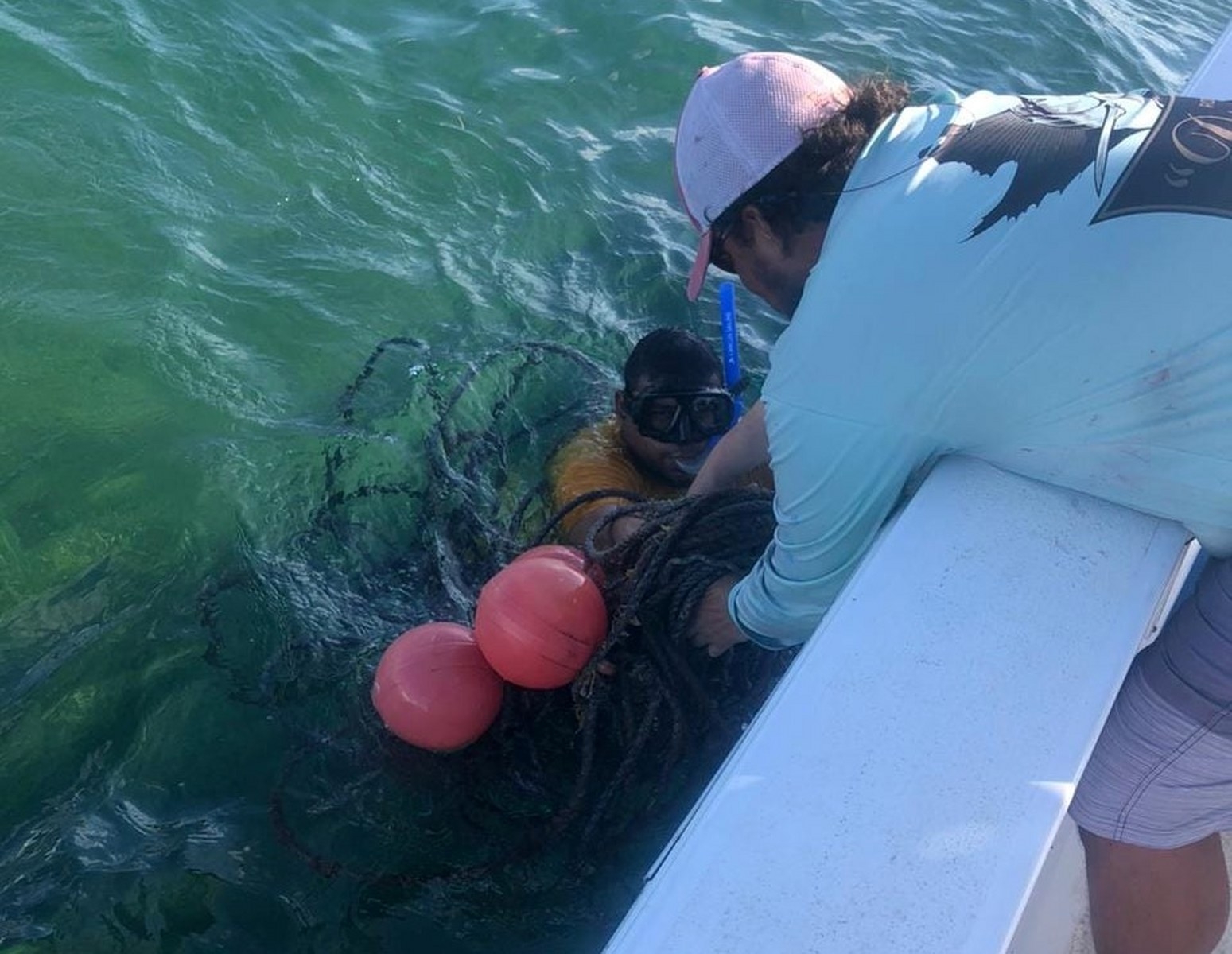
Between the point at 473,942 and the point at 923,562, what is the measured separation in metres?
1.82

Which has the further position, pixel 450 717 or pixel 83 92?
pixel 83 92

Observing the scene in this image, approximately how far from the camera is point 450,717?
3.04 m

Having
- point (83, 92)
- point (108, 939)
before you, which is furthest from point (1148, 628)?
point (83, 92)

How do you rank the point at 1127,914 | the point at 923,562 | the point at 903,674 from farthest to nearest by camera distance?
1. the point at 1127,914
2. the point at 923,562
3. the point at 903,674

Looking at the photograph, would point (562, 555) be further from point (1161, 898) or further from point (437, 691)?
point (1161, 898)

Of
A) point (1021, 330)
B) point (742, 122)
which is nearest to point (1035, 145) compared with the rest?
point (1021, 330)

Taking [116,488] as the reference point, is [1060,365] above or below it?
above

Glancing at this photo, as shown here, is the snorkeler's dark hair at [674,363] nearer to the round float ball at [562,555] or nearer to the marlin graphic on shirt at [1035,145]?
the round float ball at [562,555]

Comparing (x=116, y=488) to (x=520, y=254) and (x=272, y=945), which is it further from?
(x=520, y=254)

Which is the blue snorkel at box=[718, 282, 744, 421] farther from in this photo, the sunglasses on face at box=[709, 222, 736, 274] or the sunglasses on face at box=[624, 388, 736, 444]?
the sunglasses on face at box=[709, 222, 736, 274]

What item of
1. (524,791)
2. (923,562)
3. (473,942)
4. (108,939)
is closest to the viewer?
(923,562)

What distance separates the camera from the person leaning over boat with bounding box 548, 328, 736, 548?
4094mm

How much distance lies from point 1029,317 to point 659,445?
7.68ft

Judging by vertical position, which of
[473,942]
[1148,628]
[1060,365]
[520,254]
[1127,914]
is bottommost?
[473,942]
